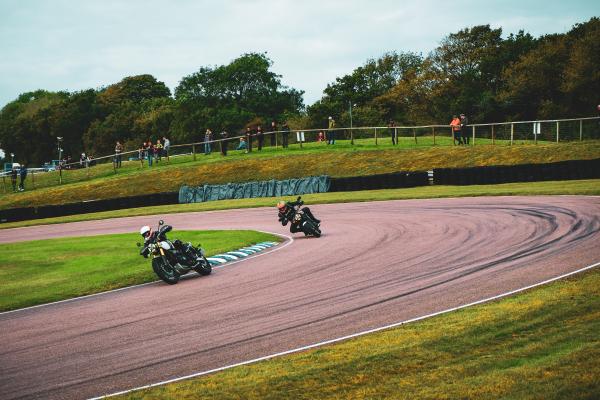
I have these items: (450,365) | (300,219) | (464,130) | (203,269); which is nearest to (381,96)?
(464,130)

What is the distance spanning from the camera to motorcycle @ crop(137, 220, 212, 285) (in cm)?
1568

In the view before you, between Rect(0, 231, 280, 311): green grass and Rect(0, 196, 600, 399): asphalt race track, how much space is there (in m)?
1.16

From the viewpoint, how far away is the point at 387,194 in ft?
112

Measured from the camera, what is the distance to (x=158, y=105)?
A: 10631 cm

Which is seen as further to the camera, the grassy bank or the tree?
the tree

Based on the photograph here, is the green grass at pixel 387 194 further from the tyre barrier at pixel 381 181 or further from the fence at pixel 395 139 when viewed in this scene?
→ the fence at pixel 395 139

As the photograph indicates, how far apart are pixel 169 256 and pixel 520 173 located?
21.8 m

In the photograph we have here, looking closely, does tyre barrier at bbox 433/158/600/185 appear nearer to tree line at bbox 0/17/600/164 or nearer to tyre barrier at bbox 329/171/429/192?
tyre barrier at bbox 329/171/429/192

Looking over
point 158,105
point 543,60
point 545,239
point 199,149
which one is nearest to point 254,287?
point 545,239

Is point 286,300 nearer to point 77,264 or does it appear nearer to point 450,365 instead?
point 450,365

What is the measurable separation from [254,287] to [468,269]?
4.34m

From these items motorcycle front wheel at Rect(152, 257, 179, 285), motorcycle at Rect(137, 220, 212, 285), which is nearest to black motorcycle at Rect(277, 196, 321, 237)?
motorcycle at Rect(137, 220, 212, 285)

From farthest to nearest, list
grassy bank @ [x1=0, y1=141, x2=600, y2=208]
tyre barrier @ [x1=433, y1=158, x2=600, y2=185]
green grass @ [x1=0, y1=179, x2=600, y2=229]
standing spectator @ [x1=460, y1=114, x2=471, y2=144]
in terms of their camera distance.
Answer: standing spectator @ [x1=460, y1=114, x2=471, y2=144] < grassy bank @ [x1=0, y1=141, x2=600, y2=208] < tyre barrier @ [x1=433, y1=158, x2=600, y2=185] < green grass @ [x1=0, y1=179, x2=600, y2=229]

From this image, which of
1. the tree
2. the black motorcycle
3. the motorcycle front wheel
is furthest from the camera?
the tree
